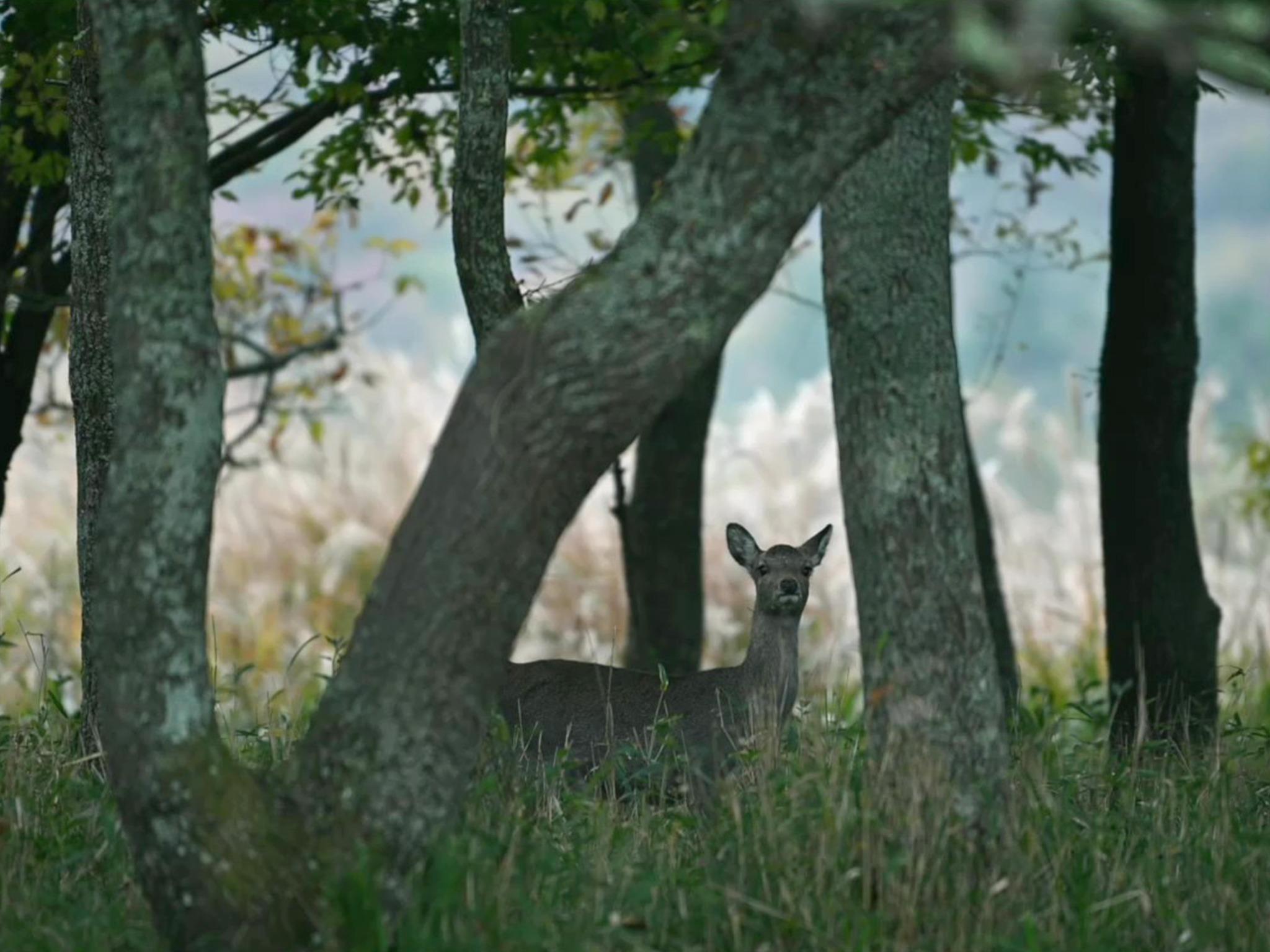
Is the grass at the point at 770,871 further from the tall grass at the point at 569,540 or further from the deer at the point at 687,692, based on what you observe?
the tall grass at the point at 569,540

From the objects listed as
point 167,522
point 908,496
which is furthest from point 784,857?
point 167,522

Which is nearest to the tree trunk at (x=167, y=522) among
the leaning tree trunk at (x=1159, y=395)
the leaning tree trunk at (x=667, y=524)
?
the leaning tree trunk at (x=1159, y=395)

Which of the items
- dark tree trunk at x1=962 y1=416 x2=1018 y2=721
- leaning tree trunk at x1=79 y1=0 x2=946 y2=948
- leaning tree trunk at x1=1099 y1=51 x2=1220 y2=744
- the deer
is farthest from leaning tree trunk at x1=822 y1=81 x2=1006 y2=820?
dark tree trunk at x1=962 y1=416 x2=1018 y2=721

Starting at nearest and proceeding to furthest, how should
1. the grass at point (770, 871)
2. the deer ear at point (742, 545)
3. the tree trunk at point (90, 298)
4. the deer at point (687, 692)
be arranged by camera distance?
the grass at point (770, 871)
the tree trunk at point (90, 298)
the deer at point (687, 692)
the deer ear at point (742, 545)

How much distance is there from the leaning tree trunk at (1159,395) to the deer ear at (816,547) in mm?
1654

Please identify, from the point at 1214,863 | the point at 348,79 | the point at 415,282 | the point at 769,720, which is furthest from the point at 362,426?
the point at 1214,863

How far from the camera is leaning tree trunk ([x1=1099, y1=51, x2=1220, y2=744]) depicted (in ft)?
31.8

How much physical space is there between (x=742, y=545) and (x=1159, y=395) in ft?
7.46

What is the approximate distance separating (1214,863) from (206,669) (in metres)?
3.28

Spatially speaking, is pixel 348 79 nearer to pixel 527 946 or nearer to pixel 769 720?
pixel 769 720

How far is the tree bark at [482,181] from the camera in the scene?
733 centimetres

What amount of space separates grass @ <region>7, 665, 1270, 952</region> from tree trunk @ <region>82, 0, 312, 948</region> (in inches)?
12.5

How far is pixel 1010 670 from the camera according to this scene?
10672mm

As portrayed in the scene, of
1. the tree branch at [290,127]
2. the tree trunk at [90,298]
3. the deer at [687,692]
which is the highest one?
the tree branch at [290,127]
